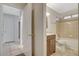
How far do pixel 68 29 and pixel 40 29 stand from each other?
0.38 metres

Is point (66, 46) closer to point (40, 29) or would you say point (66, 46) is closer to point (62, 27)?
point (62, 27)

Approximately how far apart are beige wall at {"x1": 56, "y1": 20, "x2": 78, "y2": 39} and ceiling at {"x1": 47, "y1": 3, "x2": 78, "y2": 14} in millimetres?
169

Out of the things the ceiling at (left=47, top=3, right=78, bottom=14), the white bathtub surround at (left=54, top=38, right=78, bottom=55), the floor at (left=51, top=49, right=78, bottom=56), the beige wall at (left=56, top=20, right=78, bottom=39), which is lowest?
the floor at (left=51, top=49, right=78, bottom=56)

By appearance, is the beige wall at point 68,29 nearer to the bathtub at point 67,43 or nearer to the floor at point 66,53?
the bathtub at point 67,43

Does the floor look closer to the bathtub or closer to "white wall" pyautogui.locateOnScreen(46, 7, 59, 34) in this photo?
the bathtub

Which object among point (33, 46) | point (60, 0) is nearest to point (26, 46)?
point (33, 46)

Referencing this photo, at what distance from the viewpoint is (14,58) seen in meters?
1.15

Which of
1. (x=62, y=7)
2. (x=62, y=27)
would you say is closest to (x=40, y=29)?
(x=62, y=27)

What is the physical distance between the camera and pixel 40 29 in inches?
54.8

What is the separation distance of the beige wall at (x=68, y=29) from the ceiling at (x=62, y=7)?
0.56 ft

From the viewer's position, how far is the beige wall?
1340mm

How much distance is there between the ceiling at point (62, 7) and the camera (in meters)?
1.30

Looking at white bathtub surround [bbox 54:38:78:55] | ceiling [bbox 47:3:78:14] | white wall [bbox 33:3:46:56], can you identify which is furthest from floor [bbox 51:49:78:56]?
ceiling [bbox 47:3:78:14]

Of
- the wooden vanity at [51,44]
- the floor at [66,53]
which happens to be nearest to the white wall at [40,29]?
the wooden vanity at [51,44]
